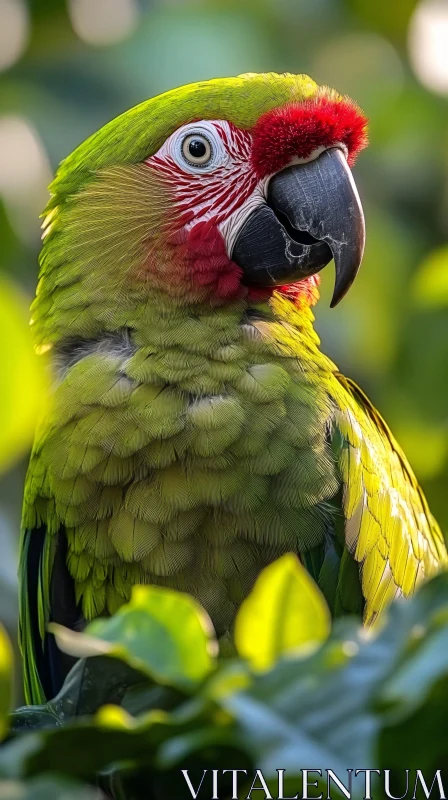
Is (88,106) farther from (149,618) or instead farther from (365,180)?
(149,618)

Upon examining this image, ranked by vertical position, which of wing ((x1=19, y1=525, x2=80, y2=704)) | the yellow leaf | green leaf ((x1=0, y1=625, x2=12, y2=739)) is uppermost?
the yellow leaf

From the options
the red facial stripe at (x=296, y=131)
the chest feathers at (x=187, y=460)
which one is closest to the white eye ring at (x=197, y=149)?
the red facial stripe at (x=296, y=131)

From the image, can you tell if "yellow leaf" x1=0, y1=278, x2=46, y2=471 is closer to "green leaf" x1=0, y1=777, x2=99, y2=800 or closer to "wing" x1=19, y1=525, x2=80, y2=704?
"green leaf" x1=0, y1=777, x2=99, y2=800

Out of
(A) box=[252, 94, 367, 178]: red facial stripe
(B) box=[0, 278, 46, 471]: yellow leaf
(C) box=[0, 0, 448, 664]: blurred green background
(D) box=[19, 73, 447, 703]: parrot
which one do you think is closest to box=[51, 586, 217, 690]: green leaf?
(B) box=[0, 278, 46, 471]: yellow leaf

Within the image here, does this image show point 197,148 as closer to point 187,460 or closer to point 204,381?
point 204,381

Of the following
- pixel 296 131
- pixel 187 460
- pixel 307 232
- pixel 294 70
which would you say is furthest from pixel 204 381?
pixel 294 70

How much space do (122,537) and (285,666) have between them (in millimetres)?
1310

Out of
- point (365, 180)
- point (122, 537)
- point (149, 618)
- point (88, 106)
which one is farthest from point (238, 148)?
point (365, 180)

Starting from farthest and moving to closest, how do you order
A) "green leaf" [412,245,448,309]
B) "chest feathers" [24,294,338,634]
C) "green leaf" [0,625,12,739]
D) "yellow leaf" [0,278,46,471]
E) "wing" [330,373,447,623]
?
"green leaf" [412,245,448,309] → "wing" [330,373,447,623] → "chest feathers" [24,294,338,634] → "green leaf" [0,625,12,739] → "yellow leaf" [0,278,46,471]

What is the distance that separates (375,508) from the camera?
98.7 inches

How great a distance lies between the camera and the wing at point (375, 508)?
95.7 inches

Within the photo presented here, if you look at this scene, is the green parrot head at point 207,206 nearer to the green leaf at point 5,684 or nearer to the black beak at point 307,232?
the black beak at point 307,232

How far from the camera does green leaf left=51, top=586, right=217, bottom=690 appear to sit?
109cm

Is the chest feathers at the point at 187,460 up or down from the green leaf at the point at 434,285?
down
